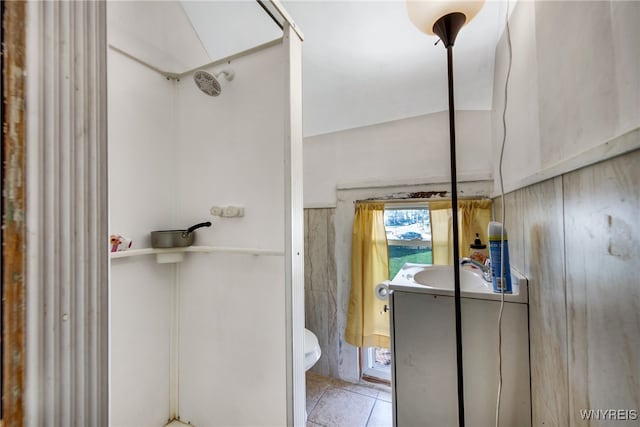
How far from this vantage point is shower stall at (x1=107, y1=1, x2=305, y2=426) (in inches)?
42.4

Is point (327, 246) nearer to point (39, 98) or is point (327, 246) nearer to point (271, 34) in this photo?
point (271, 34)

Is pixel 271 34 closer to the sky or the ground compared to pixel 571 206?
closer to the sky

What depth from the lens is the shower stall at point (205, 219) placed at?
108 cm

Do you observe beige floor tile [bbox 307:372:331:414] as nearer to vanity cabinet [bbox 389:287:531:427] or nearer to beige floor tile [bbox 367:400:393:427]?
beige floor tile [bbox 367:400:393:427]

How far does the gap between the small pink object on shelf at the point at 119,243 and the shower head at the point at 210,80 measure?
2.53 feet

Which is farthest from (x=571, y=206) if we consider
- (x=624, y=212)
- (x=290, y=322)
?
(x=290, y=322)

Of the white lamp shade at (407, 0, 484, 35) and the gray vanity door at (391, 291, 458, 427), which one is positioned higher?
the white lamp shade at (407, 0, 484, 35)

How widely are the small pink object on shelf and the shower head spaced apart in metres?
0.77

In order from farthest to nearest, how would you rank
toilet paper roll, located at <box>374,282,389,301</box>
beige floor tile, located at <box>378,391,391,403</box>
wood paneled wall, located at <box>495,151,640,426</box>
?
beige floor tile, located at <box>378,391,391,403</box> → toilet paper roll, located at <box>374,282,389,301</box> → wood paneled wall, located at <box>495,151,640,426</box>

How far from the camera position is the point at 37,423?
0.24 metres

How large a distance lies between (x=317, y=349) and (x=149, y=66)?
1.80 meters

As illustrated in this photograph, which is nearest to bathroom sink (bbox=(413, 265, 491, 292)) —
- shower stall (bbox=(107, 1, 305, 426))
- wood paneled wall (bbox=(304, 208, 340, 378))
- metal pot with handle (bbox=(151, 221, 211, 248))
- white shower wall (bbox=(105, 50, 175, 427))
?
shower stall (bbox=(107, 1, 305, 426))

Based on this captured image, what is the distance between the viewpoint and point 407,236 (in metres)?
1.88

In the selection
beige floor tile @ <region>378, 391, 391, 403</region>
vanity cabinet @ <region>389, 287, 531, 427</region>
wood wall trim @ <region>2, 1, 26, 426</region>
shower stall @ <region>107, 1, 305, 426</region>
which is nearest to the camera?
wood wall trim @ <region>2, 1, 26, 426</region>
